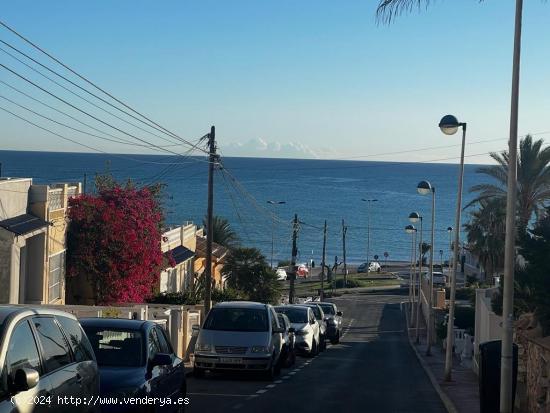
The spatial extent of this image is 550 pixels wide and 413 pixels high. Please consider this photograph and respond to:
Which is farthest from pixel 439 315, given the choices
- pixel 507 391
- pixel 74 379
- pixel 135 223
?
pixel 74 379

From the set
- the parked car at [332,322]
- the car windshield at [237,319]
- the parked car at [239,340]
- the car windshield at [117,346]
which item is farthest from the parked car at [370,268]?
the car windshield at [117,346]

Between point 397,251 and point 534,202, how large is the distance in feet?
345

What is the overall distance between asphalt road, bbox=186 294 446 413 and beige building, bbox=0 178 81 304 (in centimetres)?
694

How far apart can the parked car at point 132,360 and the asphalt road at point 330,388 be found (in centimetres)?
335

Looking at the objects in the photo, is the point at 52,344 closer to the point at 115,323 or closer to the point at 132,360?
the point at 132,360

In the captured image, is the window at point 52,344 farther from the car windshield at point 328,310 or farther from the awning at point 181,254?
the awning at point 181,254

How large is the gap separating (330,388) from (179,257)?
26160 mm

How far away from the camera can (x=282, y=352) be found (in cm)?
2211

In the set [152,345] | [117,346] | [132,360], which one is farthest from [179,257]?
[132,360]

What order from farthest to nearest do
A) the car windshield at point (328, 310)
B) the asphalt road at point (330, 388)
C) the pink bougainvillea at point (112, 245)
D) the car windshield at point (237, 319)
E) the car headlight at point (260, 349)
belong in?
the car windshield at point (328, 310) → the pink bougainvillea at point (112, 245) → the car windshield at point (237, 319) → the car headlight at point (260, 349) → the asphalt road at point (330, 388)

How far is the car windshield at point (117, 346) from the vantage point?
1078 cm

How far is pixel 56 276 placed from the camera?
28.6m

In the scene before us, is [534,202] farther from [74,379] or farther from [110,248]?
[74,379]

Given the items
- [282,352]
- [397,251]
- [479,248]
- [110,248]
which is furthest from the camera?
[397,251]
